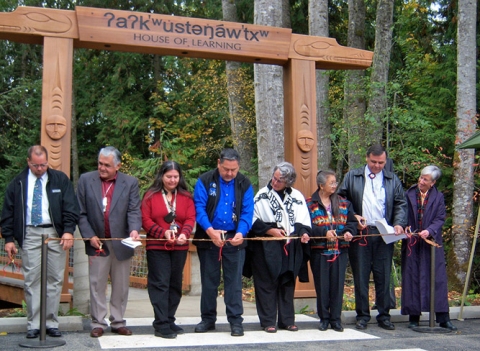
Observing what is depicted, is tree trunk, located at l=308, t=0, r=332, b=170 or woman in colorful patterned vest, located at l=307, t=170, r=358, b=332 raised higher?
tree trunk, located at l=308, t=0, r=332, b=170

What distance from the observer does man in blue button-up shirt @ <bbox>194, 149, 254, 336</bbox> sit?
641 centimetres

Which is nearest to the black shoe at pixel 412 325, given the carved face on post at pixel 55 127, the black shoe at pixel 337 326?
the black shoe at pixel 337 326

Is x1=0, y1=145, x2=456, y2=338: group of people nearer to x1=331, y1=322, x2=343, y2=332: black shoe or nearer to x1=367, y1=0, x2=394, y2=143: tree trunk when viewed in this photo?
x1=331, y1=322, x2=343, y2=332: black shoe

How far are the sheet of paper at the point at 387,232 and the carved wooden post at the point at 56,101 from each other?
11.1 ft

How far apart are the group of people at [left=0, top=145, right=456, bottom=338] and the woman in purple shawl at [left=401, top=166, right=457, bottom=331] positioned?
0.01m

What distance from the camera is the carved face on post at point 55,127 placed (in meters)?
6.75

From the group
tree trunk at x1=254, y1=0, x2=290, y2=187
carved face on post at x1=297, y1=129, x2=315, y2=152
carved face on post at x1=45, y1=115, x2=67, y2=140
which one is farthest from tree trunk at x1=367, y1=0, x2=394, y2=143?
carved face on post at x1=45, y1=115, x2=67, y2=140

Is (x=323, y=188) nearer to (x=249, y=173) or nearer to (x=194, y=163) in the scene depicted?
(x=249, y=173)

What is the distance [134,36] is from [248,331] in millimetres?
3423

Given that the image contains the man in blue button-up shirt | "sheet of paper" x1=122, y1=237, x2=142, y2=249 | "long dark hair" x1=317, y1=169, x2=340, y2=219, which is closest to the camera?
"sheet of paper" x1=122, y1=237, x2=142, y2=249

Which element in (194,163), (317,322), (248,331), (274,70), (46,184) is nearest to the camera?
(46,184)

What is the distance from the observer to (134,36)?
7.01 meters

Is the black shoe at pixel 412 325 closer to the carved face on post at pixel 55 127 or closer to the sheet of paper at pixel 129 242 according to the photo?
the sheet of paper at pixel 129 242

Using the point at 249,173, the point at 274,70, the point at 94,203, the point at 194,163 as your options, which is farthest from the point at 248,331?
the point at 194,163
